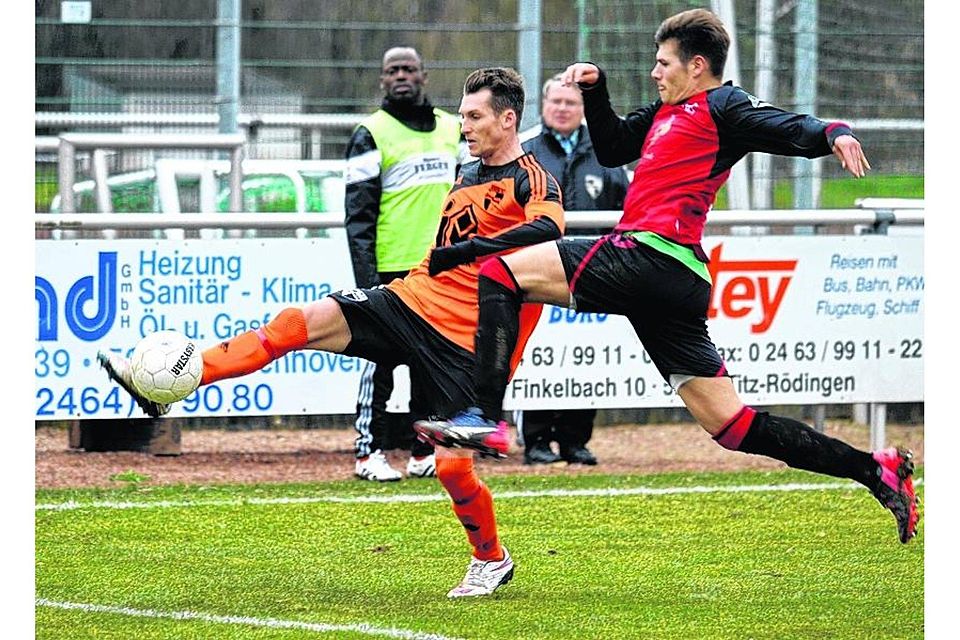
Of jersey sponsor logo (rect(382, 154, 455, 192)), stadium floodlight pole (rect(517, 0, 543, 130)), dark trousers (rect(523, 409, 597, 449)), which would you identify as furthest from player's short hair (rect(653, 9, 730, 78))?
stadium floodlight pole (rect(517, 0, 543, 130))

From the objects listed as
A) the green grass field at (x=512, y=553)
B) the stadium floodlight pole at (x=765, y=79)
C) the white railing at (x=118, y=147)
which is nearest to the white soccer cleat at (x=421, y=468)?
the green grass field at (x=512, y=553)

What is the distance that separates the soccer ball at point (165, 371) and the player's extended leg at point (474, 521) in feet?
3.16

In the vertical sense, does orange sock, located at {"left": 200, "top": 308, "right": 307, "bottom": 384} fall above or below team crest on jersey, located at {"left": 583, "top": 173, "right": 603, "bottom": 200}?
below

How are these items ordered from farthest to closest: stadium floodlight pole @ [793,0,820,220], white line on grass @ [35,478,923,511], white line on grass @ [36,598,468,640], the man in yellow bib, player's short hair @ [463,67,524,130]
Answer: stadium floodlight pole @ [793,0,820,220], the man in yellow bib, white line on grass @ [35,478,923,511], player's short hair @ [463,67,524,130], white line on grass @ [36,598,468,640]

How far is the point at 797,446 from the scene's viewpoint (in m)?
6.00

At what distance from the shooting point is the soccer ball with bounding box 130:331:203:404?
18.6ft

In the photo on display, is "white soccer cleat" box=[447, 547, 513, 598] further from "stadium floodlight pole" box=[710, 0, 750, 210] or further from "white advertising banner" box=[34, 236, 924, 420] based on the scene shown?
"stadium floodlight pole" box=[710, 0, 750, 210]

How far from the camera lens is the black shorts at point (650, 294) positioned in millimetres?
5805

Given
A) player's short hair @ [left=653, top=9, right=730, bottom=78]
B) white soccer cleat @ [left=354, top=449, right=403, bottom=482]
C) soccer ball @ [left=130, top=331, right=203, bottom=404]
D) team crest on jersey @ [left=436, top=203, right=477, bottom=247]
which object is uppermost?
player's short hair @ [left=653, top=9, right=730, bottom=78]

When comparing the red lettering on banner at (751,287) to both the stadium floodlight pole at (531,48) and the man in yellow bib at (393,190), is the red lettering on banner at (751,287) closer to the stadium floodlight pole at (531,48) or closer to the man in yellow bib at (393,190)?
the man in yellow bib at (393,190)

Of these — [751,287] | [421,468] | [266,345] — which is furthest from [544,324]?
[266,345]

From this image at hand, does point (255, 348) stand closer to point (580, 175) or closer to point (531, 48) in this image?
point (580, 175)

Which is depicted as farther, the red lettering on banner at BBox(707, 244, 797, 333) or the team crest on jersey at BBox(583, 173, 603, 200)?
the team crest on jersey at BBox(583, 173, 603, 200)

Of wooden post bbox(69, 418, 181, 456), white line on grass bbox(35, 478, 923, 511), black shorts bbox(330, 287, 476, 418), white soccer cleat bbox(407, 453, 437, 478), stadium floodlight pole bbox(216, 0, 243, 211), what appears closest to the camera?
black shorts bbox(330, 287, 476, 418)
